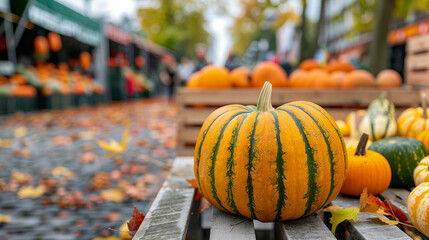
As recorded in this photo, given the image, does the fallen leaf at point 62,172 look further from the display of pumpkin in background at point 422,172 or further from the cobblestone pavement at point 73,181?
the display of pumpkin in background at point 422,172

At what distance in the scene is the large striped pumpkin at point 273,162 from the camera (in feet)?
4.09

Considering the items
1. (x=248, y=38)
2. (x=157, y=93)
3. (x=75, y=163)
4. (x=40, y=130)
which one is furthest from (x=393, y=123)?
(x=248, y=38)

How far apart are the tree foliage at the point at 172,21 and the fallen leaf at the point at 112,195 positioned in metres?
28.5

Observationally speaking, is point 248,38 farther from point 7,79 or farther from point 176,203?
point 176,203

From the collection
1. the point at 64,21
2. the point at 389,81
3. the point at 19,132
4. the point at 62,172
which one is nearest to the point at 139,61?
the point at 64,21

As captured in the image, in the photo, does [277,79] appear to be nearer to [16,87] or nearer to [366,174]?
[366,174]

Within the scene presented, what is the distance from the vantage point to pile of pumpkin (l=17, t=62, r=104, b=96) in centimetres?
1151

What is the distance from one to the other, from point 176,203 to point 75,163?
349cm

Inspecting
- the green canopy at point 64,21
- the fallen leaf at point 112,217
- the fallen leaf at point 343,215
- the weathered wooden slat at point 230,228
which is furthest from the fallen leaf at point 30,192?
the green canopy at point 64,21

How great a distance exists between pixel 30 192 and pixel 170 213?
2.52 metres

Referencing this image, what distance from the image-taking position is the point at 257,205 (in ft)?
4.18

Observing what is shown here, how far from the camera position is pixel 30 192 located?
338 centimetres

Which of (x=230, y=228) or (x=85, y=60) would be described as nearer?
(x=230, y=228)

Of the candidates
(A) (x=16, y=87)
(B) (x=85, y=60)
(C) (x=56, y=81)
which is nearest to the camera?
(A) (x=16, y=87)
